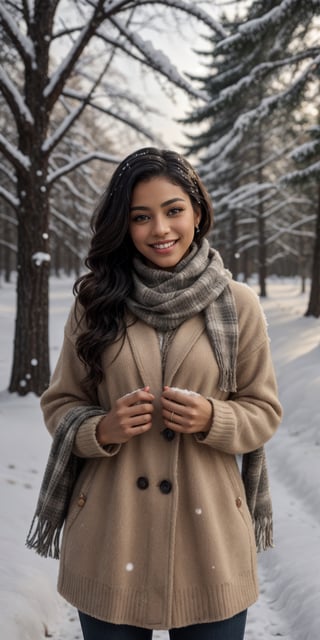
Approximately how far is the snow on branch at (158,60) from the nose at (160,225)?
5391 millimetres

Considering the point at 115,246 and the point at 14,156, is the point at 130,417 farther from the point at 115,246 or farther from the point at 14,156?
the point at 14,156

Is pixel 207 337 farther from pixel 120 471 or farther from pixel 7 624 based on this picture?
pixel 7 624

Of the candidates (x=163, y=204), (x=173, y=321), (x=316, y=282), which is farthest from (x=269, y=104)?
(x=173, y=321)

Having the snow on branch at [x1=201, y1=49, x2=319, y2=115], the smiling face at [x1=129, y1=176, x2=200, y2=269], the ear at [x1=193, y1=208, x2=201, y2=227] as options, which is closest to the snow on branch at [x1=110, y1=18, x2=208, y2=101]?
the snow on branch at [x1=201, y1=49, x2=319, y2=115]

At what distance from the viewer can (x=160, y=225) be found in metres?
1.77

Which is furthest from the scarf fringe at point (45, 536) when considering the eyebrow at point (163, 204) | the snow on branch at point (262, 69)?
the snow on branch at point (262, 69)

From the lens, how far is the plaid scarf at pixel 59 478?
71.4 inches

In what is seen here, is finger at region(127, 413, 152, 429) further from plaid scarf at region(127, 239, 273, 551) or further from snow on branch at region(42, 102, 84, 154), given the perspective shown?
snow on branch at region(42, 102, 84, 154)

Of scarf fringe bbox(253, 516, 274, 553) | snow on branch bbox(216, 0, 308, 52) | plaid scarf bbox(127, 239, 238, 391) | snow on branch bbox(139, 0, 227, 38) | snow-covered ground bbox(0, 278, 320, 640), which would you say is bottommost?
snow-covered ground bbox(0, 278, 320, 640)

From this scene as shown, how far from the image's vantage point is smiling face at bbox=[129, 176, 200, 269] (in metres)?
1.78

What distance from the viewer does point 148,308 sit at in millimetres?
1816

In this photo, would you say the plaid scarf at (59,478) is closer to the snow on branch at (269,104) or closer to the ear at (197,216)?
the ear at (197,216)

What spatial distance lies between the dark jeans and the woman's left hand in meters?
0.61

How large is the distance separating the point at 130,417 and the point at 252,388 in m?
0.42
